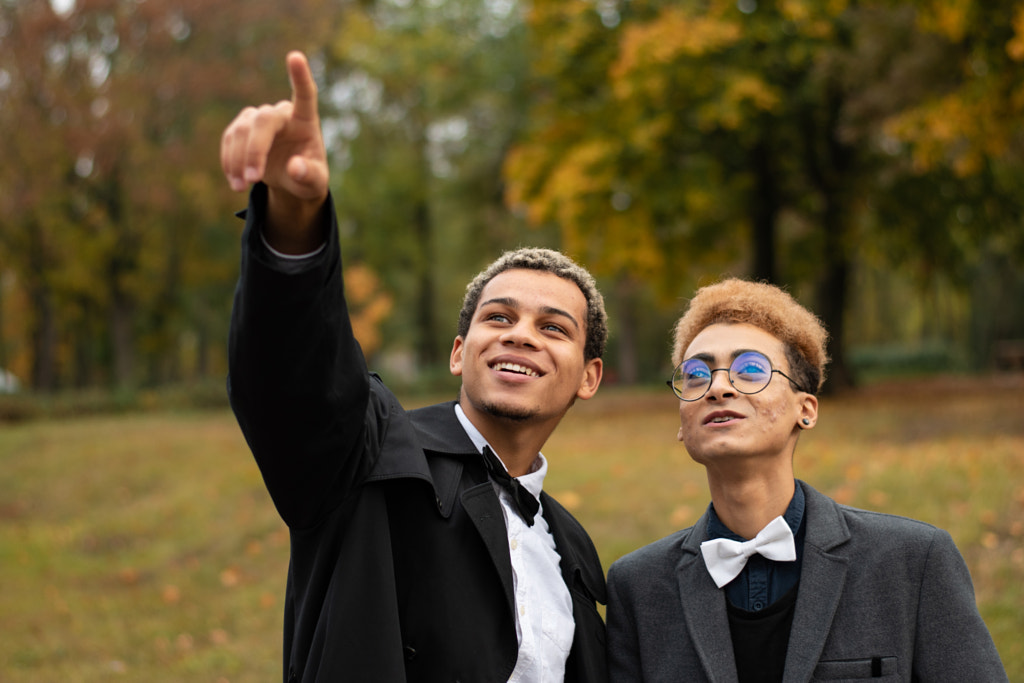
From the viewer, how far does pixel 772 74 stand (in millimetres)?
16562

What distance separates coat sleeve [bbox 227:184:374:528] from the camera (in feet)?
6.46

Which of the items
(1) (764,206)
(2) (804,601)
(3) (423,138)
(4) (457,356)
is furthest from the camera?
(3) (423,138)

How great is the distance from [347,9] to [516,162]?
1369 centimetres

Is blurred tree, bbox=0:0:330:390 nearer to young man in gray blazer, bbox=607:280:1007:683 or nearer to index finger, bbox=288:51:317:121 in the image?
young man in gray blazer, bbox=607:280:1007:683

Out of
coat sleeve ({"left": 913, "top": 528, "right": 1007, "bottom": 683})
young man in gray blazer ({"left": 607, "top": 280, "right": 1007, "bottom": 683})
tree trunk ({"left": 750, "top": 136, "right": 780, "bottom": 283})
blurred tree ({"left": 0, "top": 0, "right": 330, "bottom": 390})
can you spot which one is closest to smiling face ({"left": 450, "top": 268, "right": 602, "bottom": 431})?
young man in gray blazer ({"left": 607, "top": 280, "right": 1007, "bottom": 683})

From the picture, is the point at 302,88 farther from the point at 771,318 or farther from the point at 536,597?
the point at 771,318

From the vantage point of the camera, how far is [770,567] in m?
2.80

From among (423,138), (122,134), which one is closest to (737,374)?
(122,134)

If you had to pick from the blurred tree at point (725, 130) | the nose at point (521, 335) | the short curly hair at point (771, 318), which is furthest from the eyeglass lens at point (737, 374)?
the blurred tree at point (725, 130)

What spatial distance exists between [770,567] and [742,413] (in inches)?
18.6

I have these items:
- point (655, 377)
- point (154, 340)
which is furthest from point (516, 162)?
point (655, 377)

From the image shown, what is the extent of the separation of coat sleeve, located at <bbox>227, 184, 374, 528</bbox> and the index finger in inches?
7.9

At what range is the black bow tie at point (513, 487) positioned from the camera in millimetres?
2799

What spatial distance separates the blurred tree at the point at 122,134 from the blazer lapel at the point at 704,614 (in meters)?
22.8
